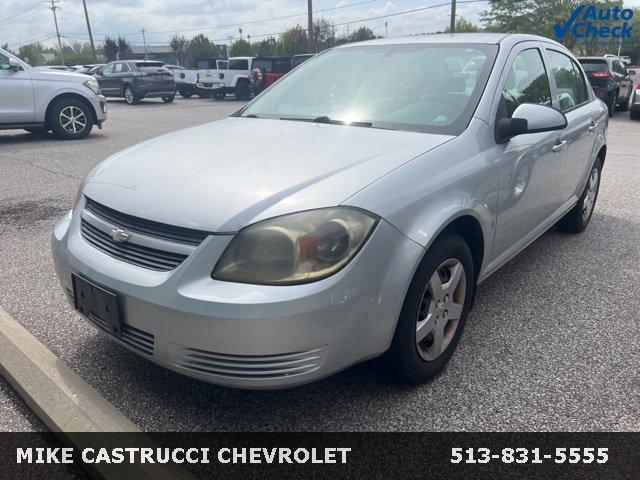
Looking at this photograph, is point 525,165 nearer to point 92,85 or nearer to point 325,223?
point 325,223

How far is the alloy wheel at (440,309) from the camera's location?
2393 mm

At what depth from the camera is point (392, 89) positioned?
10.1 ft

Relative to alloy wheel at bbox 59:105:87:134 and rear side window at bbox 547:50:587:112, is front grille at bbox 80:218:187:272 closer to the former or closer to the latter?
rear side window at bbox 547:50:587:112

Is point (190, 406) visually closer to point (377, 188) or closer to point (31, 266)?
point (377, 188)

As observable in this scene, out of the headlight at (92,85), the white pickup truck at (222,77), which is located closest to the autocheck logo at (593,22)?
the white pickup truck at (222,77)

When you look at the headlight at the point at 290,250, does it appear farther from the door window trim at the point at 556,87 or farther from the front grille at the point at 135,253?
the door window trim at the point at 556,87

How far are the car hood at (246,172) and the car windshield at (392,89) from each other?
7.5 inches

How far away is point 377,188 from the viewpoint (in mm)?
2111

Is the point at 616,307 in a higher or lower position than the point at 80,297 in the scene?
lower

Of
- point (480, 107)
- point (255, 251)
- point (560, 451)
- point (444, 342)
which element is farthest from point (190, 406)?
→ point (480, 107)

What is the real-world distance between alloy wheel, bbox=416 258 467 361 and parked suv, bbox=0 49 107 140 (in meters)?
9.19

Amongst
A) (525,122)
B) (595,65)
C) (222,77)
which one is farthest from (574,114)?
(222,77)

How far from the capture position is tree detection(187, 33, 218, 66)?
242 ft

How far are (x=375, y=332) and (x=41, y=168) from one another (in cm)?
696
